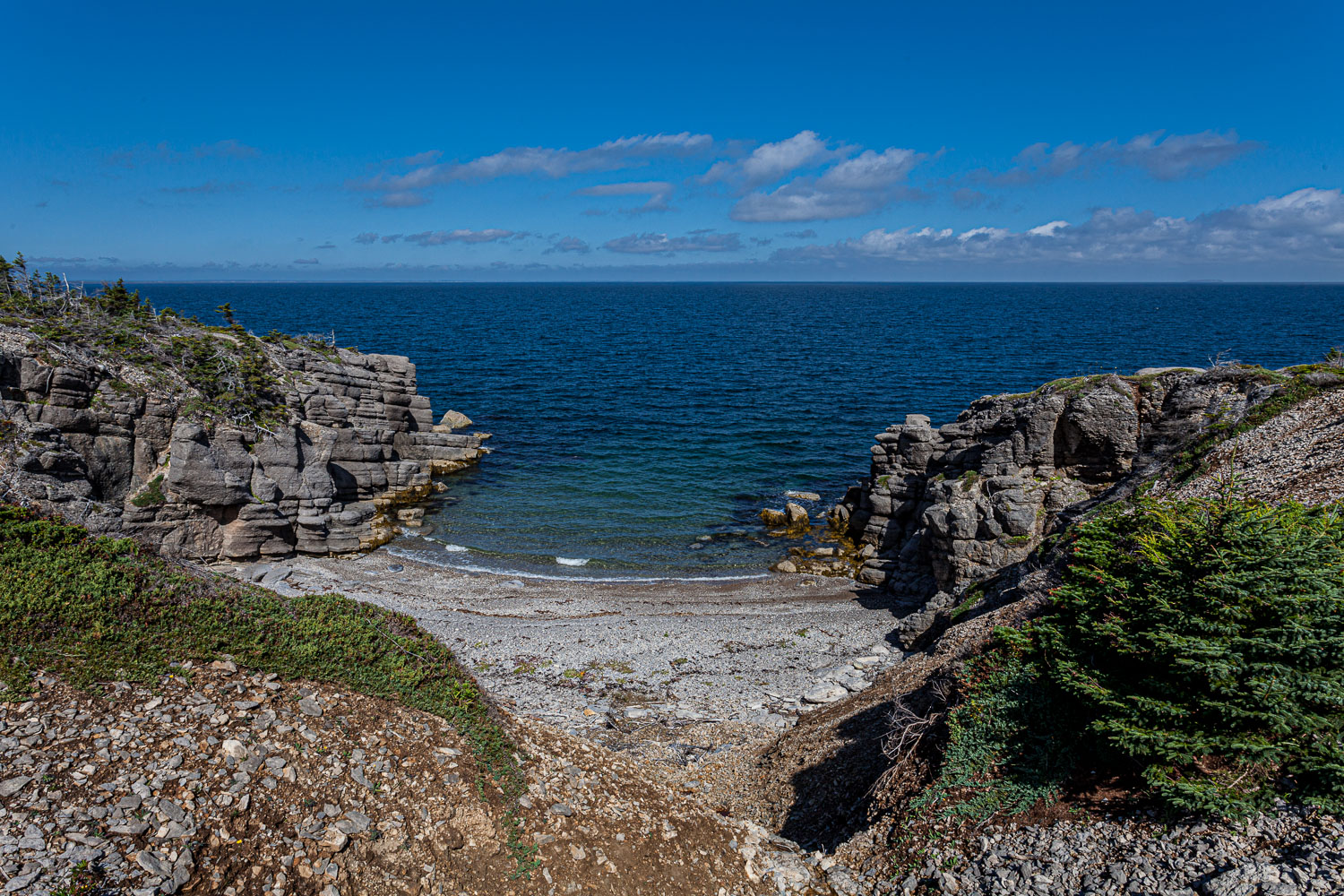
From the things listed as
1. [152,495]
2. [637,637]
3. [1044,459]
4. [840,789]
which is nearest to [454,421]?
[152,495]

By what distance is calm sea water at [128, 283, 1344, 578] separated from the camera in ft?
128

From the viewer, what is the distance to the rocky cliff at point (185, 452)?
27500 mm

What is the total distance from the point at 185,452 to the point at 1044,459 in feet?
122

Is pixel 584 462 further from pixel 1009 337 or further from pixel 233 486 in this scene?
pixel 1009 337

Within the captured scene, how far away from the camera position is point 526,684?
22.6 m

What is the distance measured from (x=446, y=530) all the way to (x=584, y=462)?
13.5 m

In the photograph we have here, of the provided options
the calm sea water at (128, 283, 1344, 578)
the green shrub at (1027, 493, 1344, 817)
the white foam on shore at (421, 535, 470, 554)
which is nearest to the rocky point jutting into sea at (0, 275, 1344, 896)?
the green shrub at (1027, 493, 1344, 817)

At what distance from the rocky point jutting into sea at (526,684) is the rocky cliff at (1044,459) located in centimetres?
16

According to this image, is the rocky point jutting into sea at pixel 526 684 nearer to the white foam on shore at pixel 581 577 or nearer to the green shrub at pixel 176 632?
the green shrub at pixel 176 632

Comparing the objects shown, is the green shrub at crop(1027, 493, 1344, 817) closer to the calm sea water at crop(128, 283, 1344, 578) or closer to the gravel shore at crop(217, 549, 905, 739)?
the gravel shore at crop(217, 549, 905, 739)

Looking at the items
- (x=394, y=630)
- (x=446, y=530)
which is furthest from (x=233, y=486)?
(x=394, y=630)

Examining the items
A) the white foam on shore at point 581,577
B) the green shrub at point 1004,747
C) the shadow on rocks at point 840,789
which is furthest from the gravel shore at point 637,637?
the green shrub at point 1004,747

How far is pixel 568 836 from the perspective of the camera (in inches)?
453

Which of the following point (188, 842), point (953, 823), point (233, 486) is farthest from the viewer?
point (233, 486)
